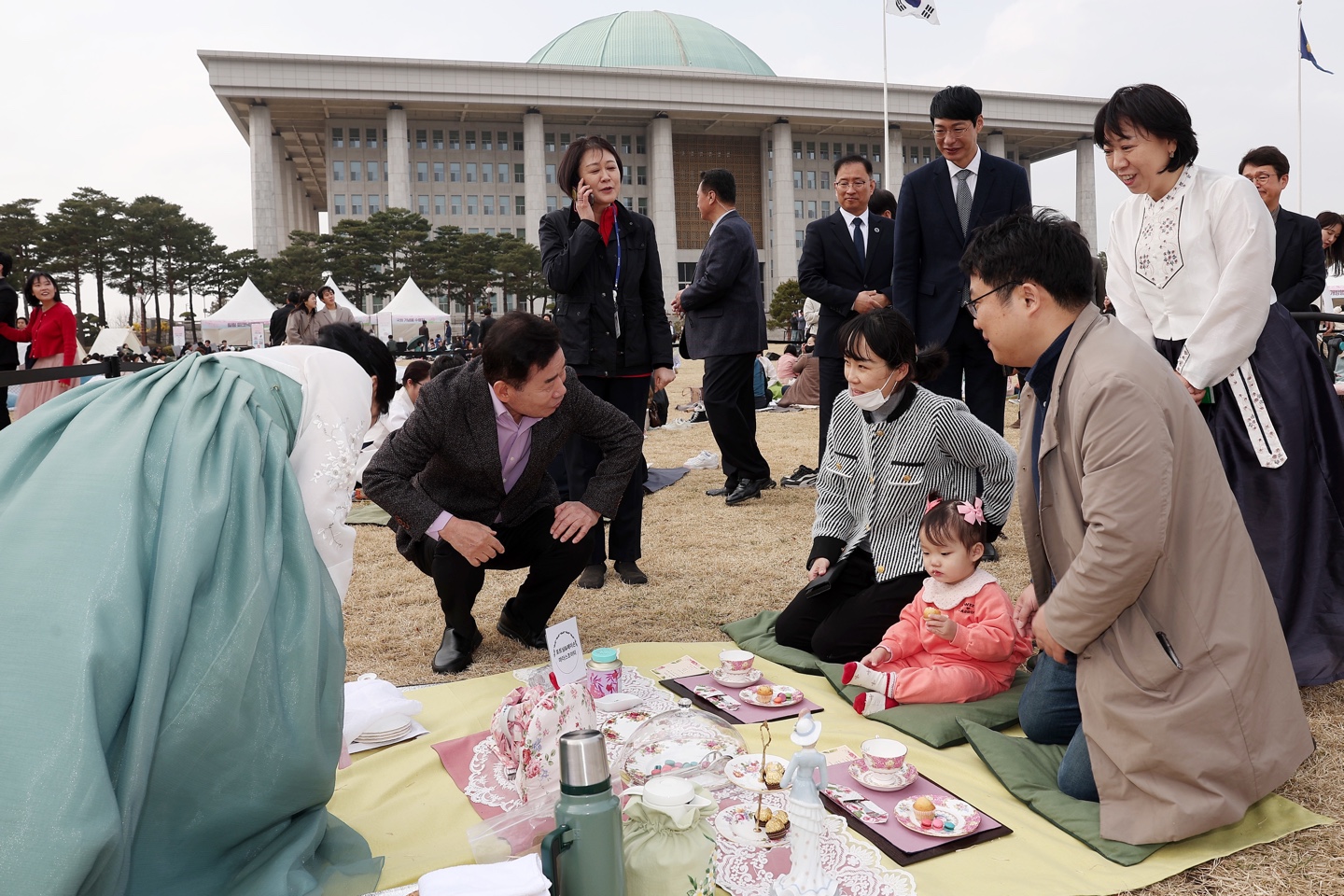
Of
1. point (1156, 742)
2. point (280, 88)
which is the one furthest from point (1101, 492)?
point (280, 88)

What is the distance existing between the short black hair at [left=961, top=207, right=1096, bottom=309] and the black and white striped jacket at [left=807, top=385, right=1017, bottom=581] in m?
0.96

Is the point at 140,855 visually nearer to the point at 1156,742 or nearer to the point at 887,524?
the point at 1156,742

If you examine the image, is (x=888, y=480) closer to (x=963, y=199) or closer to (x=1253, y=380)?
(x=1253, y=380)

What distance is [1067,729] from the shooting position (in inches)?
88.1

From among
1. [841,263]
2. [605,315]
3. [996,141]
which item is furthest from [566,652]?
[996,141]

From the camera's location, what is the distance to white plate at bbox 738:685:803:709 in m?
2.54

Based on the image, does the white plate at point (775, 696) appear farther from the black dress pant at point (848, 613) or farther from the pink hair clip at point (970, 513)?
the pink hair clip at point (970, 513)

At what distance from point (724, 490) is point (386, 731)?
3703 millimetres

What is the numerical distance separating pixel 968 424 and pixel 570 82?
148 feet

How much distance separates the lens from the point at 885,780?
203 centimetres

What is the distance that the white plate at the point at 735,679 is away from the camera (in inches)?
106

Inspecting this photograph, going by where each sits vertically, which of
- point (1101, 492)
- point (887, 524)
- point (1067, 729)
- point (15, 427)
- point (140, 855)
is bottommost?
point (1067, 729)

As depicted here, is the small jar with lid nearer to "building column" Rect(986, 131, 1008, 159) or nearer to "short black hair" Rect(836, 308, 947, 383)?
"short black hair" Rect(836, 308, 947, 383)

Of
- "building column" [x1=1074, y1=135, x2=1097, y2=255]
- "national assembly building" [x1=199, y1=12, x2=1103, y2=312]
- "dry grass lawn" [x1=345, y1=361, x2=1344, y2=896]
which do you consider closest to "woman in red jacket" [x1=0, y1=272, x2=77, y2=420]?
"dry grass lawn" [x1=345, y1=361, x2=1344, y2=896]
